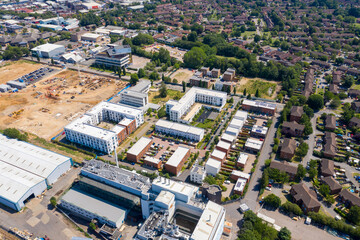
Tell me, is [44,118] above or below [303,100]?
below

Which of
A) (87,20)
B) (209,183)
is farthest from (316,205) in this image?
(87,20)

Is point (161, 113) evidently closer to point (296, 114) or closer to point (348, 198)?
point (296, 114)

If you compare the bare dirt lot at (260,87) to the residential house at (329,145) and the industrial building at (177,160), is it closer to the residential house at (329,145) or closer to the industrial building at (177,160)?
the residential house at (329,145)

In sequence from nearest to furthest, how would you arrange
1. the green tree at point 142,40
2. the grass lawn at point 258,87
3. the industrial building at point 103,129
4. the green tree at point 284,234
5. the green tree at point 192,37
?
the green tree at point 284,234, the industrial building at point 103,129, the grass lawn at point 258,87, the green tree at point 142,40, the green tree at point 192,37

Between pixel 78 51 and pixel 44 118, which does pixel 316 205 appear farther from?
pixel 78 51

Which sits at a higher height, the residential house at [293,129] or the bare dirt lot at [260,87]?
A: the residential house at [293,129]

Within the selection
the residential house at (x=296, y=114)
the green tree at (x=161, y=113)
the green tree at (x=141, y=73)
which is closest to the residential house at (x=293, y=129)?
the residential house at (x=296, y=114)

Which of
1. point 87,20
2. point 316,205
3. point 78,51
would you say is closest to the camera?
point 316,205
